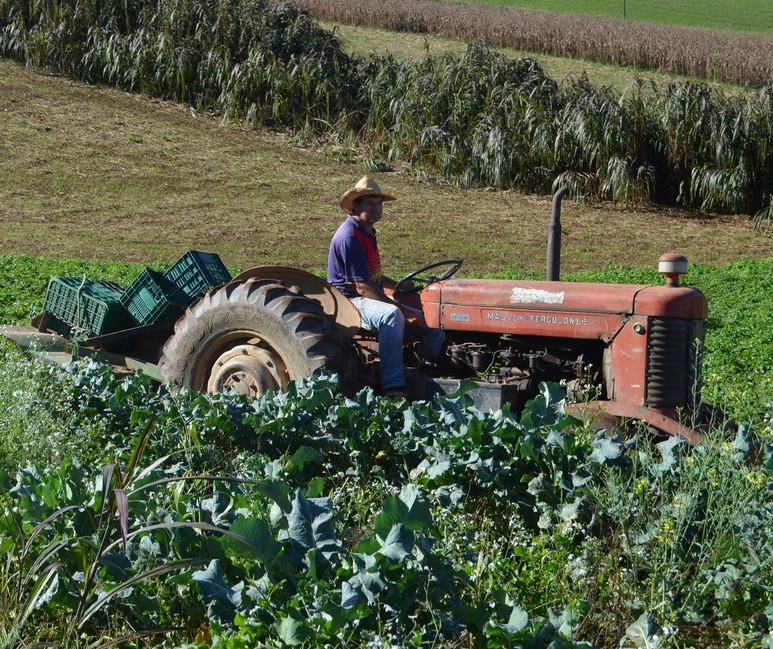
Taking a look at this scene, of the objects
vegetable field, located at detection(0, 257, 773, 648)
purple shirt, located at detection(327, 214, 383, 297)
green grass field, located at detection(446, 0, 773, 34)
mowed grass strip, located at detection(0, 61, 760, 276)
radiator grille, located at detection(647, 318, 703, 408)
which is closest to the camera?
vegetable field, located at detection(0, 257, 773, 648)

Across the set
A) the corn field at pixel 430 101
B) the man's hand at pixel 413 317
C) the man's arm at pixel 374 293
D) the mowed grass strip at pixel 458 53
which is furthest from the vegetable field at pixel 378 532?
the mowed grass strip at pixel 458 53

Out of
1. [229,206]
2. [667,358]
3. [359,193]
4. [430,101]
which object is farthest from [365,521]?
[430,101]

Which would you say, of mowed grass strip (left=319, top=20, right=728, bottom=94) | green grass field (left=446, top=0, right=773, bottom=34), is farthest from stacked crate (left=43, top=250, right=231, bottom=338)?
green grass field (left=446, top=0, right=773, bottom=34)

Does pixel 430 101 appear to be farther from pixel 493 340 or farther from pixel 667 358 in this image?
pixel 667 358

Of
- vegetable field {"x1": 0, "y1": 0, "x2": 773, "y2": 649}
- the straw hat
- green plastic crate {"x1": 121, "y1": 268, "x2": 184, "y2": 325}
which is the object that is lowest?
vegetable field {"x1": 0, "y1": 0, "x2": 773, "y2": 649}

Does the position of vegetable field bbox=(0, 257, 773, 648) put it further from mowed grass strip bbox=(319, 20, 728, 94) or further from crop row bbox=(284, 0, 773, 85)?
crop row bbox=(284, 0, 773, 85)

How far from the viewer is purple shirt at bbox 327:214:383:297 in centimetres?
747

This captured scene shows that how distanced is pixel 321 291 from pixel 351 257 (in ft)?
1.00

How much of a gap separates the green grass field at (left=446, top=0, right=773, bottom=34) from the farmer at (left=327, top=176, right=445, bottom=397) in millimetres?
39557

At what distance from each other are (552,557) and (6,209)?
15191mm

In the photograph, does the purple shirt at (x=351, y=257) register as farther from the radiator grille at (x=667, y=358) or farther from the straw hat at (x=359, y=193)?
the radiator grille at (x=667, y=358)

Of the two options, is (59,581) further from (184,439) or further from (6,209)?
(6,209)

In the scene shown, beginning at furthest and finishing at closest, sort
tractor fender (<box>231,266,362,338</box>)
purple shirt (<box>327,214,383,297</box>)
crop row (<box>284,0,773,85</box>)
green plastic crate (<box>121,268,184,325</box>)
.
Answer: crop row (<box>284,0,773,85</box>)
green plastic crate (<box>121,268,184,325</box>)
purple shirt (<box>327,214,383,297</box>)
tractor fender (<box>231,266,362,338</box>)

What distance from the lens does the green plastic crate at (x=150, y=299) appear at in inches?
326
